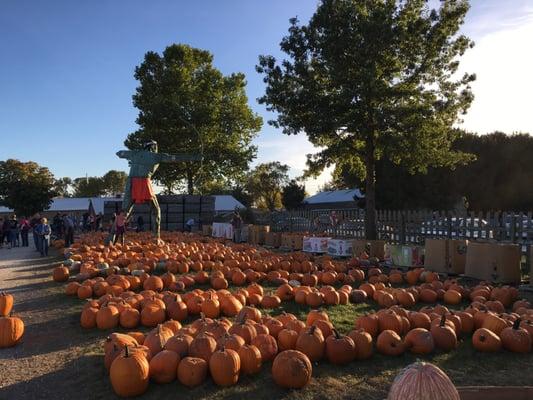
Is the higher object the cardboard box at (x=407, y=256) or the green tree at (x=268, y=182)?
the green tree at (x=268, y=182)

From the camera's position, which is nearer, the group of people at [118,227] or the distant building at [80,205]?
the group of people at [118,227]

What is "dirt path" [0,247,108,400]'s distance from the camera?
4.55 m

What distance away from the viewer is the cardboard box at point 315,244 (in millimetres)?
17047

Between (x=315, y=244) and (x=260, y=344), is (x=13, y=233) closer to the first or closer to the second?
(x=315, y=244)

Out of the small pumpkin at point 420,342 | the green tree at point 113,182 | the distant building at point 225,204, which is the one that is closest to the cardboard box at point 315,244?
Answer: the small pumpkin at point 420,342

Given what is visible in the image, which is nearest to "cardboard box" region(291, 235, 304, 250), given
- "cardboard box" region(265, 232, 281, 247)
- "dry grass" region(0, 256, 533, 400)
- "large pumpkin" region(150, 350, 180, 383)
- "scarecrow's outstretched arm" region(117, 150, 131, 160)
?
"cardboard box" region(265, 232, 281, 247)

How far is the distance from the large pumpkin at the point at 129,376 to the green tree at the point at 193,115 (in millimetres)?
35291

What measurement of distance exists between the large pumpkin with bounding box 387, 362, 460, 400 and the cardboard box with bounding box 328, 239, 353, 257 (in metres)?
13.2

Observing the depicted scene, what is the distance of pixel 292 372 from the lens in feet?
14.1

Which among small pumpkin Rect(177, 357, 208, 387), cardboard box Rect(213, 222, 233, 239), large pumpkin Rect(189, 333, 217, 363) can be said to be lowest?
small pumpkin Rect(177, 357, 208, 387)

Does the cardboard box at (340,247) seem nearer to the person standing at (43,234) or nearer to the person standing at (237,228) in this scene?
the person standing at (237,228)

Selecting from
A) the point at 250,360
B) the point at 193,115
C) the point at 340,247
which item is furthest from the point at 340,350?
the point at 193,115

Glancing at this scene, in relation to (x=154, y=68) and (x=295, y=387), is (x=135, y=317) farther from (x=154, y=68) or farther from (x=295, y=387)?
(x=154, y=68)

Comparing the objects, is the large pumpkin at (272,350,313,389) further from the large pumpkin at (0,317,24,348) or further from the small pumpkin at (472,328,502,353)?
the large pumpkin at (0,317,24,348)
